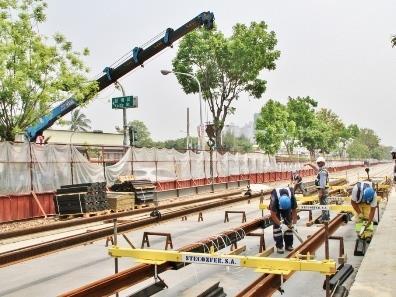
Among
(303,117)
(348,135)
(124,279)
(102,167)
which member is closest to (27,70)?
(102,167)

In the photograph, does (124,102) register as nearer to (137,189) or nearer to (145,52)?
(145,52)

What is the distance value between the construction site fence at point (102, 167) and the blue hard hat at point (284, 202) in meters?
12.0

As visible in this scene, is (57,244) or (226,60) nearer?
(57,244)

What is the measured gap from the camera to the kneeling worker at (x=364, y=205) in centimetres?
1041

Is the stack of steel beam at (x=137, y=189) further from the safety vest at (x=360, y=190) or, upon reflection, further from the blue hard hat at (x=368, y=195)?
the blue hard hat at (x=368, y=195)

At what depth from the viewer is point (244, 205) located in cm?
2331

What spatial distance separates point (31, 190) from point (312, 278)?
14.3m

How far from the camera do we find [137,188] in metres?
23.7

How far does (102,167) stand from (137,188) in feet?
7.43

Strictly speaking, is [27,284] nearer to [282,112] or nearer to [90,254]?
[90,254]

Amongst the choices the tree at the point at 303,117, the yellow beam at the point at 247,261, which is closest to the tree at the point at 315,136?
the tree at the point at 303,117

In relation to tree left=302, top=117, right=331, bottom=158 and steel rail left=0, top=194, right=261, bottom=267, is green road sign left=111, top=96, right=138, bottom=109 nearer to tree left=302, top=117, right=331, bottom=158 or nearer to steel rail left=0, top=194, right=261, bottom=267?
steel rail left=0, top=194, right=261, bottom=267

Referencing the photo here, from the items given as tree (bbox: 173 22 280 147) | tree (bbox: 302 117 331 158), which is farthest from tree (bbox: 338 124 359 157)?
tree (bbox: 173 22 280 147)

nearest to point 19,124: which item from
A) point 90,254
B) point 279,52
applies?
point 90,254
